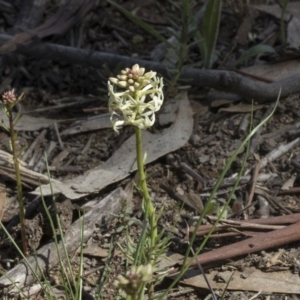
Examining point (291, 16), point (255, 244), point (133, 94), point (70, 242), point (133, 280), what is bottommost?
point (70, 242)

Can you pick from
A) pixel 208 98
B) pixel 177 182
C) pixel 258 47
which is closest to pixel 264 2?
pixel 258 47

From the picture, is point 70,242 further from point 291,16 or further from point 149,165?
point 291,16

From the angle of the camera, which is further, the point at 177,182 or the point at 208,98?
the point at 208,98

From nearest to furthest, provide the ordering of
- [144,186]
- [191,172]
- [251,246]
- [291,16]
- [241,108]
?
[144,186] < [251,246] < [191,172] < [241,108] < [291,16]

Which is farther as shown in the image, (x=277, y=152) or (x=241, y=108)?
(x=241, y=108)

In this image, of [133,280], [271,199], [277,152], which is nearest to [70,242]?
[271,199]

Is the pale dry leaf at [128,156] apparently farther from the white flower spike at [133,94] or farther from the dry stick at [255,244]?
the white flower spike at [133,94]

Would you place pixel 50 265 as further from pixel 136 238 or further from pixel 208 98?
pixel 208 98

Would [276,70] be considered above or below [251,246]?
above
